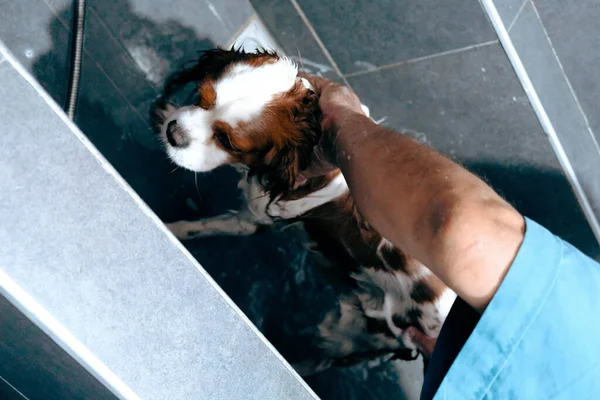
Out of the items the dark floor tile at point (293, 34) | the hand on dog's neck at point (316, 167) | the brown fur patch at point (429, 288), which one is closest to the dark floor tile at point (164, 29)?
the dark floor tile at point (293, 34)

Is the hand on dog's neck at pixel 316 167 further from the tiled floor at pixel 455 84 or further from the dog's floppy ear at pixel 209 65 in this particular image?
the tiled floor at pixel 455 84

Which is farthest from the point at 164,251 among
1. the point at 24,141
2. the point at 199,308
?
the point at 24,141

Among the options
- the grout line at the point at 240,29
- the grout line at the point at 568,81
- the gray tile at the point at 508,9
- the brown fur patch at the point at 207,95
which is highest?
the grout line at the point at 240,29

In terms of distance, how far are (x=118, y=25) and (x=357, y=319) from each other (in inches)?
42.6

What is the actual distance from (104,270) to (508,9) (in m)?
1.13

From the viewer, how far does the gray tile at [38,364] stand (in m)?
0.60

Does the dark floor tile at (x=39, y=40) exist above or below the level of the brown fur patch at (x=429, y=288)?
above

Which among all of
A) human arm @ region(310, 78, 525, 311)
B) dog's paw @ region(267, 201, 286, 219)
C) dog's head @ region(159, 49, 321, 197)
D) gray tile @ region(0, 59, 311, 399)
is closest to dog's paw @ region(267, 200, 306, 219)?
dog's paw @ region(267, 201, 286, 219)

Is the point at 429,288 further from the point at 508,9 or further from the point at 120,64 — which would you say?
the point at 120,64

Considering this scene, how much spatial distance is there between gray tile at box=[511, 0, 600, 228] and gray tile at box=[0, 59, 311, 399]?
103 cm

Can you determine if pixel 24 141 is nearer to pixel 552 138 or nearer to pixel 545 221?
pixel 552 138

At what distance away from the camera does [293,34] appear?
5.78 feet

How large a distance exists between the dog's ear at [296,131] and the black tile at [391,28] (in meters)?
0.44

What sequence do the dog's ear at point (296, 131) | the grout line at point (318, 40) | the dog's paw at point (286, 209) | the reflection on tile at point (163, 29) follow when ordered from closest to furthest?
the dog's ear at point (296, 131) → the dog's paw at point (286, 209) → the reflection on tile at point (163, 29) → the grout line at point (318, 40)
